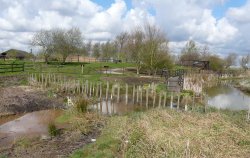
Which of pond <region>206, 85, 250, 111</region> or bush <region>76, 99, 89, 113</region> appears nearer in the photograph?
bush <region>76, 99, 89, 113</region>

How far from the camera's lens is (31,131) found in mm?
16328

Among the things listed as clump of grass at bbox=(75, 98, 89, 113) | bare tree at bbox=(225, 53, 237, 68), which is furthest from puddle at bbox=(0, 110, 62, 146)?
bare tree at bbox=(225, 53, 237, 68)

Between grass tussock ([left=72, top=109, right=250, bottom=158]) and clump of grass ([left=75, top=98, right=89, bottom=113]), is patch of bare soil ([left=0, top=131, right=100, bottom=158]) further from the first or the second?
clump of grass ([left=75, top=98, right=89, bottom=113])

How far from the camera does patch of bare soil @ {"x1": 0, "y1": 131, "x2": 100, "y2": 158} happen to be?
37.8ft

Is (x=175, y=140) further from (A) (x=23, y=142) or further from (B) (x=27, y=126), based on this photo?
(B) (x=27, y=126)

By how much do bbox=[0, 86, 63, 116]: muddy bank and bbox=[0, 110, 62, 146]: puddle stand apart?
3.39ft

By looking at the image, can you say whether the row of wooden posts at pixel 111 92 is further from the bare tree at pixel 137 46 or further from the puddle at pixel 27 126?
the bare tree at pixel 137 46

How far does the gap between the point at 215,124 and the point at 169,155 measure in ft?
11.2

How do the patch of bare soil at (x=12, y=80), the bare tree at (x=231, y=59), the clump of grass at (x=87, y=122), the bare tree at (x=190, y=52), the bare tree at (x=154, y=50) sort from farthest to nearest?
1. the bare tree at (x=231, y=59)
2. the bare tree at (x=190, y=52)
3. the bare tree at (x=154, y=50)
4. the patch of bare soil at (x=12, y=80)
5. the clump of grass at (x=87, y=122)

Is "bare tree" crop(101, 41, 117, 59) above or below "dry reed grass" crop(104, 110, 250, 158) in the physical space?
above

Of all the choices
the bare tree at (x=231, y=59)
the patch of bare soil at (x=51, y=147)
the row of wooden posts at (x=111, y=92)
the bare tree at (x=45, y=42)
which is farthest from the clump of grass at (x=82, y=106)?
the bare tree at (x=231, y=59)

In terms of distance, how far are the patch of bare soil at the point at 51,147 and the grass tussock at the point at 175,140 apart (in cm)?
80

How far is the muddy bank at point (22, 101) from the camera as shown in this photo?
68.9 ft

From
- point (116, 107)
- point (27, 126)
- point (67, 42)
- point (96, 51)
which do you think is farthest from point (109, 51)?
point (27, 126)
